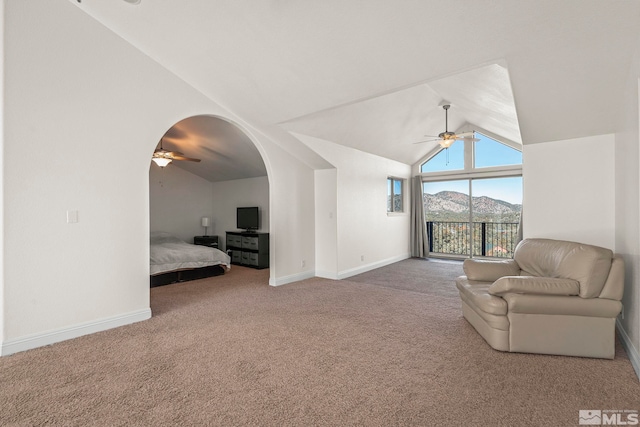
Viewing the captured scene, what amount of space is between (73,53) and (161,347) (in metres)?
2.91

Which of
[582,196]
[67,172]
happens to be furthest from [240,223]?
[582,196]

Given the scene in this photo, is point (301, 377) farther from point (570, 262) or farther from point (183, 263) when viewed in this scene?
point (183, 263)

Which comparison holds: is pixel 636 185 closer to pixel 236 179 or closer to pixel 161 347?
pixel 161 347

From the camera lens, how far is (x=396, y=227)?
7.57m

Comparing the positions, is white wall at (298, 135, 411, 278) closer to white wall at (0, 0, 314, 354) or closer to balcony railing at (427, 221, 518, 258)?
balcony railing at (427, 221, 518, 258)

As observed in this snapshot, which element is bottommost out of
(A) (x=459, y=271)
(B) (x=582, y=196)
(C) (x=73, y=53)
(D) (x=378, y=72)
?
(A) (x=459, y=271)

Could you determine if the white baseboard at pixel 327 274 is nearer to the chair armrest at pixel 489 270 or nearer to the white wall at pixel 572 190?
the chair armrest at pixel 489 270

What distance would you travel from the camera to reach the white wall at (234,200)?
765cm

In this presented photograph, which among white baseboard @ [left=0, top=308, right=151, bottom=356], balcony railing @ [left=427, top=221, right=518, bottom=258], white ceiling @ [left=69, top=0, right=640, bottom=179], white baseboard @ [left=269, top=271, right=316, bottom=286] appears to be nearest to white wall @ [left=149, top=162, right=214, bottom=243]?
white baseboard @ [left=269, top=271, right=316, bottom=286]

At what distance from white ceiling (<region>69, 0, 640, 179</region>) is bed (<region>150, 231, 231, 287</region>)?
2.82m

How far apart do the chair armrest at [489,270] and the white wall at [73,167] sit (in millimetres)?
3643

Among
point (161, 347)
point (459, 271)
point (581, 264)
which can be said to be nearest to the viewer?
point (581, 264)

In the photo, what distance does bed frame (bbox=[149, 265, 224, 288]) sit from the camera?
524 centimetres

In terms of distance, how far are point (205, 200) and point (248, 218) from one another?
210cm
